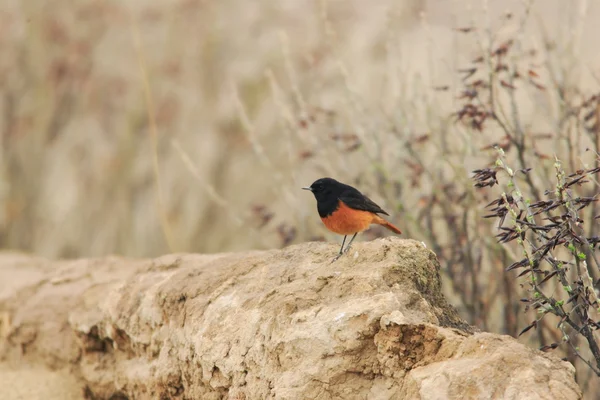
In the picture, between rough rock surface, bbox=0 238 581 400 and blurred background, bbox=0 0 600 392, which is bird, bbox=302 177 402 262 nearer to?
rough rock surface, bbox=0 238 581 400

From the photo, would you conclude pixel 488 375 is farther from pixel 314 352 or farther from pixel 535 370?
pixel 314 352

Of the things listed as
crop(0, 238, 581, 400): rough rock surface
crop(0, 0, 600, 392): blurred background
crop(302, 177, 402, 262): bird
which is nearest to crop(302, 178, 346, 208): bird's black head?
crop(302, 177, 402, 262): bird

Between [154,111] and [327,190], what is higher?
[154,111]

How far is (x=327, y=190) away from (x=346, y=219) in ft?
0.53

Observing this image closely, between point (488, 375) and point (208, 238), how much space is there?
6132 mm

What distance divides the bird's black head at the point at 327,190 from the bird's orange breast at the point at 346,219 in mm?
51

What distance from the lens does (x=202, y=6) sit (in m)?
9.18

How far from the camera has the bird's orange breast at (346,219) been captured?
3.27m

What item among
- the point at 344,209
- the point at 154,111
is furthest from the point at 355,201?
the point at 154,111

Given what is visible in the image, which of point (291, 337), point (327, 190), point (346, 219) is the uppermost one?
point (327, 190)

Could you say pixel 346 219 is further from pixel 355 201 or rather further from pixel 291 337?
pixel 291 337

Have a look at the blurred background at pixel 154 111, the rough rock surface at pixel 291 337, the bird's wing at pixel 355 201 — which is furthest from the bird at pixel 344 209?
the blurred background at pixel 154 111

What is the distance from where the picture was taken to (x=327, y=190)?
11.0 feet

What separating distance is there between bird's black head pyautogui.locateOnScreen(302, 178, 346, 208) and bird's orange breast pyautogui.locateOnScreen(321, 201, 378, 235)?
51 mm
